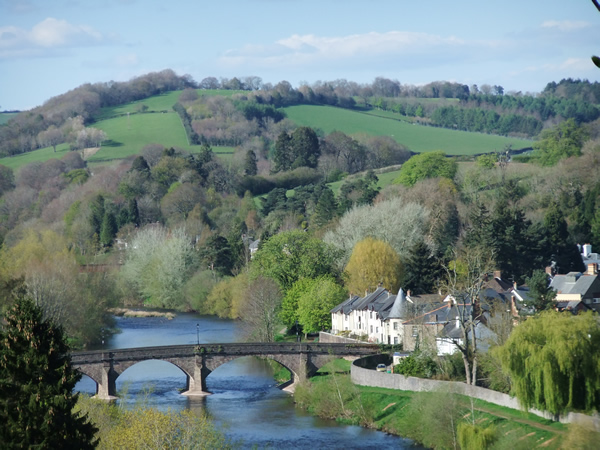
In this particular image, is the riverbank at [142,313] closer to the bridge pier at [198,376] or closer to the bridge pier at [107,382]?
the bridge pier at [198,376]

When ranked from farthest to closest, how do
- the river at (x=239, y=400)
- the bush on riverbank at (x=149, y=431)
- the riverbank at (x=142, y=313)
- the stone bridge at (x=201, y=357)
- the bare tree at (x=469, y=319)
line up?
the riverbank at (x=142, y=313), the stone bridge at (x=201, y=357), the bare tree at (x=469, y=319), the river at (x=239, y=400), the bush on riverbank at (x=149, y=431)

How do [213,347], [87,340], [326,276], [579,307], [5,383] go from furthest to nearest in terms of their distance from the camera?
[326,276]
[87,340]
[579,307]
[213,347]
[5,383]

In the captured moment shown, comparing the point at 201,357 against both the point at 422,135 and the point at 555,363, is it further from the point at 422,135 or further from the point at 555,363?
the point at 422,135

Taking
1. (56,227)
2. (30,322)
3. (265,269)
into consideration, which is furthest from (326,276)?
(56,227)

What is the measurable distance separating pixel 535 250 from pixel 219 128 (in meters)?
109

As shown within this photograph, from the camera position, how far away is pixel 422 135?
18488cm

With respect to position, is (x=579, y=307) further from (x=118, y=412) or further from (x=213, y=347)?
(x=118, y=412)

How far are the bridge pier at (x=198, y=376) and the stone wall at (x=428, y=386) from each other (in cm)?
949

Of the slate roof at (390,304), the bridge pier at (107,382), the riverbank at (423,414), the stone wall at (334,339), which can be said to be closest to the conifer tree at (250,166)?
the slate roof at (390,304)

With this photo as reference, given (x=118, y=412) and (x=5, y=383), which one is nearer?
(x=5, y=383)

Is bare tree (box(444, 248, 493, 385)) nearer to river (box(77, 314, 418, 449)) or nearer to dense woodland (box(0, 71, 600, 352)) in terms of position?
river (box(77, 314, 418, 449))

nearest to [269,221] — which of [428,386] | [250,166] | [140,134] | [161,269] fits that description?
[161,269]

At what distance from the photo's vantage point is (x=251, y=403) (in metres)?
59.1

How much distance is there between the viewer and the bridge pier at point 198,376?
207ft
